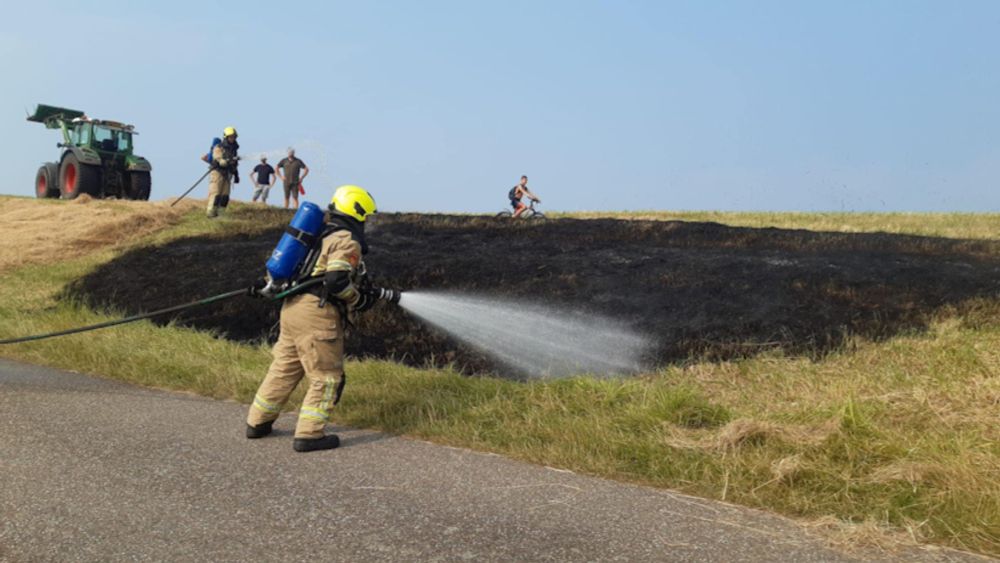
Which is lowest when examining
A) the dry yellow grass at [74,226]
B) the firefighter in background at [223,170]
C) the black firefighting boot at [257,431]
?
the black firefighting boot at [257,431]

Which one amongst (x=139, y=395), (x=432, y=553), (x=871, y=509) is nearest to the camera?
(x=432, y=553)

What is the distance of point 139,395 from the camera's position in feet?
22.9

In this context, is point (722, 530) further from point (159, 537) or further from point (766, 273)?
point (766, 273)

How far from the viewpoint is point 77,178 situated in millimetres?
23906

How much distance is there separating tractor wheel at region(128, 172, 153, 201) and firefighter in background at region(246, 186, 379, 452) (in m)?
22.0

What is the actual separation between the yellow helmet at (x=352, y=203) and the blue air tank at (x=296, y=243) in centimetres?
14

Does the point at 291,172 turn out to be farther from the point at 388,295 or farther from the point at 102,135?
the point at 388,295

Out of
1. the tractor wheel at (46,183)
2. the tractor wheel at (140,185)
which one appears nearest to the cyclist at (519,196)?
the tractor wheel at (140,185)

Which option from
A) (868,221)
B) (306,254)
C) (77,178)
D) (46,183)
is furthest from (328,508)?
(46,183)

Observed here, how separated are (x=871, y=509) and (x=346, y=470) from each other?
2.84 metres

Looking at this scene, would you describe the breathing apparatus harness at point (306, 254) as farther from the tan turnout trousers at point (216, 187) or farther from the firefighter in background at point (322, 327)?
the tan turnout trousers at point (216, 187)

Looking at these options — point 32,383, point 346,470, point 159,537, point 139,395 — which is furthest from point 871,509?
point 32,383

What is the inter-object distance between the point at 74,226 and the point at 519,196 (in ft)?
34.7

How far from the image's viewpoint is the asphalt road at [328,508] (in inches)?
138
